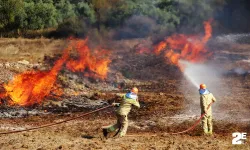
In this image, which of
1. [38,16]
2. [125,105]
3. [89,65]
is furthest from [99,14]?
[125,105]

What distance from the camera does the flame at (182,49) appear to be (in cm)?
2878

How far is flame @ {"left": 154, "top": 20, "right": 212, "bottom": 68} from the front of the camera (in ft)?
94.4

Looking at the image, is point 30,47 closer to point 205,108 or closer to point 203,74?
point 203,74

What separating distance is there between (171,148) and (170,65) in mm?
16869

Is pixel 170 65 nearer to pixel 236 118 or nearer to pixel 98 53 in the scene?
pixel 98 53

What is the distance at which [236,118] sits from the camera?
14.1 meters

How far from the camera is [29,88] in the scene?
1675cm

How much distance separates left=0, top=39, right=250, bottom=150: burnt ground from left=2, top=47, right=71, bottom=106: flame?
1.69ft

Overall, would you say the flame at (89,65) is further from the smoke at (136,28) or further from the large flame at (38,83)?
the smoke at (136,28)

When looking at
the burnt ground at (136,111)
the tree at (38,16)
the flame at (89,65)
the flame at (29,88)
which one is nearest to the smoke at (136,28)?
the tree at (38,16)

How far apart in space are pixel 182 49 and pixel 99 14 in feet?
36.8

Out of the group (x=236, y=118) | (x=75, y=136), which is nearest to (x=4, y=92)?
(x=75, y=136)

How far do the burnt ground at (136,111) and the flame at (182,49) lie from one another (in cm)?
169

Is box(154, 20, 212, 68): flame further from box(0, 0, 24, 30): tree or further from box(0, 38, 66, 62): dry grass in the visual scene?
box(0, 0, 24, 30): tree
